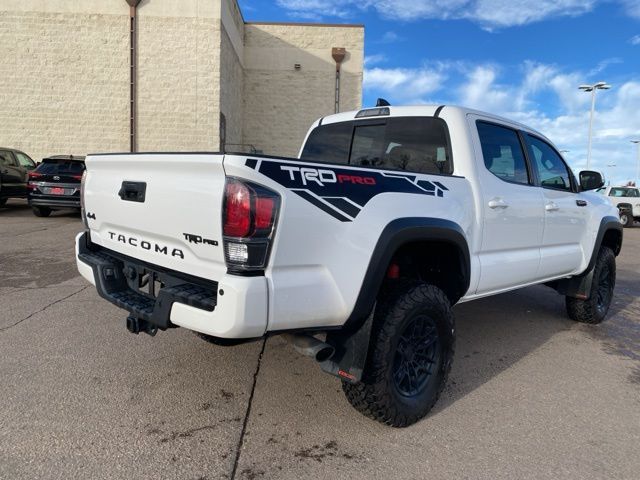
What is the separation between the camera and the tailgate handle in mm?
2818

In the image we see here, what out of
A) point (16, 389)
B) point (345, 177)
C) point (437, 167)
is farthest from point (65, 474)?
point (437, 167)

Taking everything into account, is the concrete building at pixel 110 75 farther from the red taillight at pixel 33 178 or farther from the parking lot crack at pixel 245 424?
the parking lot crack at pixel 245 424

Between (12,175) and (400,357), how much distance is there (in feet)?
46.9

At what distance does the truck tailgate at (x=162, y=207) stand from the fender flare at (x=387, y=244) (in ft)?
2.46

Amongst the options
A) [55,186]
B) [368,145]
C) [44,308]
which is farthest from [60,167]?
[368,145]

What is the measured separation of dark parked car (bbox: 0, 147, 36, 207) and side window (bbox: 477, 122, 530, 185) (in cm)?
1331

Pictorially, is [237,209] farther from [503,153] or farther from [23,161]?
[23,161]

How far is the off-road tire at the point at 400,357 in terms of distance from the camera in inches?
106

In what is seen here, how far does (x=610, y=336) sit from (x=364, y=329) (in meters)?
3.64

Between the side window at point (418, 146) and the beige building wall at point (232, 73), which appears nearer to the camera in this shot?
the side window at point (418, 146)

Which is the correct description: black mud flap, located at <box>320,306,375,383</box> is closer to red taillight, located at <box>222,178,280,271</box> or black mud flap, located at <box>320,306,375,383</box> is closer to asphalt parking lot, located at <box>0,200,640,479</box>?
asphalt parking lot, located at <box>0,200,640,479</box>

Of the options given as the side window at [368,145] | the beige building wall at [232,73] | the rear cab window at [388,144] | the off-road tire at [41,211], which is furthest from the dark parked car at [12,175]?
the side window at [368,145]

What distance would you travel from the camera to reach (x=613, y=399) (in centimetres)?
346

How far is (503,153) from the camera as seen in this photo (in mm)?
3906
